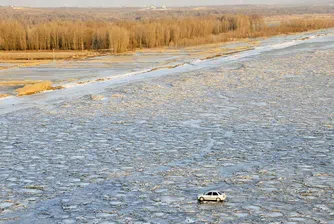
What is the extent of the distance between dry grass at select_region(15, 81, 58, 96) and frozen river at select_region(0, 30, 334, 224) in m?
1.57

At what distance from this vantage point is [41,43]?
4497 centimetres

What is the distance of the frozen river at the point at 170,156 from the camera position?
687cm

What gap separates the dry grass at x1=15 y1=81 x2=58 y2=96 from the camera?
1911cm

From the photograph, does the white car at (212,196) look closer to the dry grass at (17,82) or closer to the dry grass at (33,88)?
the dry grass at (33,88)

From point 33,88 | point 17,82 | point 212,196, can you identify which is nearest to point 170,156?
point 212,196

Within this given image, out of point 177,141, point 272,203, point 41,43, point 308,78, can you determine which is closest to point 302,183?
point 272,203

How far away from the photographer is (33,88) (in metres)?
19.9

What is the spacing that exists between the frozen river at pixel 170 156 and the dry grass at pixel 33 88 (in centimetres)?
157

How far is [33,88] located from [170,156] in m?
11.5

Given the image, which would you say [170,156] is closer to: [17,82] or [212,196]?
[212,196]

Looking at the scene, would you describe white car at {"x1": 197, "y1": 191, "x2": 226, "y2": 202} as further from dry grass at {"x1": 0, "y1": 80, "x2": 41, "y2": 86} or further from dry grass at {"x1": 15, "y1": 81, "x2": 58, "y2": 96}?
dry grass at {"x1": 0, "y1": 80, "x2": 41, "y2": 86}

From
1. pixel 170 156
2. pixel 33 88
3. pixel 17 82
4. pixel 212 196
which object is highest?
pixel 212 196

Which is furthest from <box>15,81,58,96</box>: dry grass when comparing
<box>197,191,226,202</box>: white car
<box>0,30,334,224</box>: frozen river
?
<box>197,191,226,202</box>: white car

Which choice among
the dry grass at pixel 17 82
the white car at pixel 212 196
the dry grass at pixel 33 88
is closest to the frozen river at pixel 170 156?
the white car at pixel 212 196
